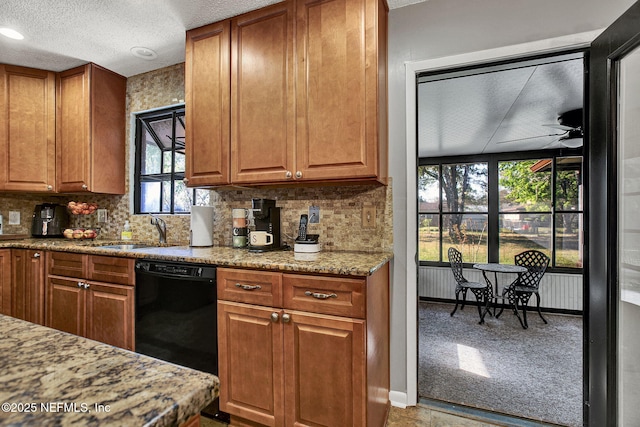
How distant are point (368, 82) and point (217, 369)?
1.78m

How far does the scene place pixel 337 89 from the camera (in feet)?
5.76

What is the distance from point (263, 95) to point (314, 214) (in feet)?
2.81

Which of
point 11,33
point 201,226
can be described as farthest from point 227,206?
point 11,33

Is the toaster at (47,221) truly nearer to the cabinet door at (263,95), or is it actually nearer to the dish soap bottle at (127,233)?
the dish soap bottle at (127,233)

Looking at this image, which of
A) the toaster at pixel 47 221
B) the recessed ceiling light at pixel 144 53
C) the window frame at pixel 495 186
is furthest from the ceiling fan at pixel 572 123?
the toaster at pixel 47 221

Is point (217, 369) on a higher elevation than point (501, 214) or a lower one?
lower

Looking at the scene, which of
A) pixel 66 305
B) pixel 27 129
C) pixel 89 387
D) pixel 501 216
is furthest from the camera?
pixel 501 216

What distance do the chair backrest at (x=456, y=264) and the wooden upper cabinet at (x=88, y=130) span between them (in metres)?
4.16

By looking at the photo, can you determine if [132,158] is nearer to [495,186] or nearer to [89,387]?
[89,387]

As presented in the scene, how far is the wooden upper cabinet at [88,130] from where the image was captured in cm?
271

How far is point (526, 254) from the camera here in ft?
14.3

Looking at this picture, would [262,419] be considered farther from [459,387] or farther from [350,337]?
[459,387]

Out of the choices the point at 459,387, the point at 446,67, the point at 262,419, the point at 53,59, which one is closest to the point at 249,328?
the point at 262,419

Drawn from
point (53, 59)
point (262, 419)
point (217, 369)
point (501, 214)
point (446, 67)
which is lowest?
point (262, 419)
